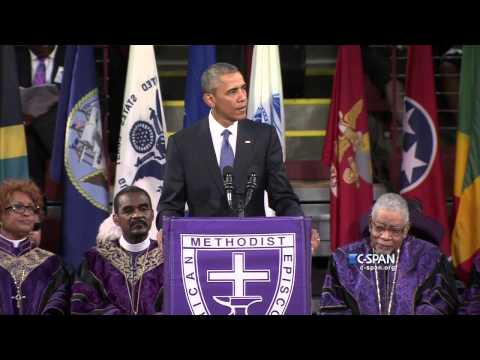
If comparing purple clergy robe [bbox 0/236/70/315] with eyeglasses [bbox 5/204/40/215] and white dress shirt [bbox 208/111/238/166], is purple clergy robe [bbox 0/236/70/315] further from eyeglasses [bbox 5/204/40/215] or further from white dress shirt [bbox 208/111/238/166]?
white dress shirt [bbox 208/111/238/166]

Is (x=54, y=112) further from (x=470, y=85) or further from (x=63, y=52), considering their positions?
(x=470, y=85)

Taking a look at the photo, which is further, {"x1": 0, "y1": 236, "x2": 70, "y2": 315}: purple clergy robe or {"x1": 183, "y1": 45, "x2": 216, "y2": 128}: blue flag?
{"x1": 183, "y1": 45, "x2": 216, "y2": 128}: blue flag

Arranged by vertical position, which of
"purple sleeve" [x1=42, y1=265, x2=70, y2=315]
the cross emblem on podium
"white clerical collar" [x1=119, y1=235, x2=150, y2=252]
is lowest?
"purple sleeve" [x1=42, y1=265, x2=70, y2=315]

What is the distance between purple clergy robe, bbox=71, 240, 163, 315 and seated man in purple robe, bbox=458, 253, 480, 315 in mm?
1372

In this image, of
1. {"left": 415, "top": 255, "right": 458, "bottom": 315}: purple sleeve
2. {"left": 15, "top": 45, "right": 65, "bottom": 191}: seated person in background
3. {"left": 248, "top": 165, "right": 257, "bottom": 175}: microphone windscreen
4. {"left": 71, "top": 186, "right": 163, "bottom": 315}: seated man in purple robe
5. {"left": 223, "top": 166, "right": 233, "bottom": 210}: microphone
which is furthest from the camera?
{"left": 15, "top": 45, "right": 65, "bottom": 191}: seated person in background

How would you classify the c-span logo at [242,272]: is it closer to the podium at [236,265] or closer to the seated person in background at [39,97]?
the podium at [236,265]

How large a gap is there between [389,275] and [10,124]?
302 centimetres

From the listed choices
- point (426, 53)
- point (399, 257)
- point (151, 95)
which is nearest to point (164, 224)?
point (399, 257)

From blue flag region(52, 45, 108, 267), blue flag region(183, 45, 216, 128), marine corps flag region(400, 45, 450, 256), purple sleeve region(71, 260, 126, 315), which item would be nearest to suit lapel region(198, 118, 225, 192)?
purple sleeve region(71, 260, 126, 315)

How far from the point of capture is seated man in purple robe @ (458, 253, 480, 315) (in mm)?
5230

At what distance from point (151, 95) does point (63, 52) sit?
699 millimetres

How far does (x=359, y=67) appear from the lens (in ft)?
24.6

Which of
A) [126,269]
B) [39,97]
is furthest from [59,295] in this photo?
[39,97]

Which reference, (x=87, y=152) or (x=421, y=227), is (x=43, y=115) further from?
(x=421, y=227)
